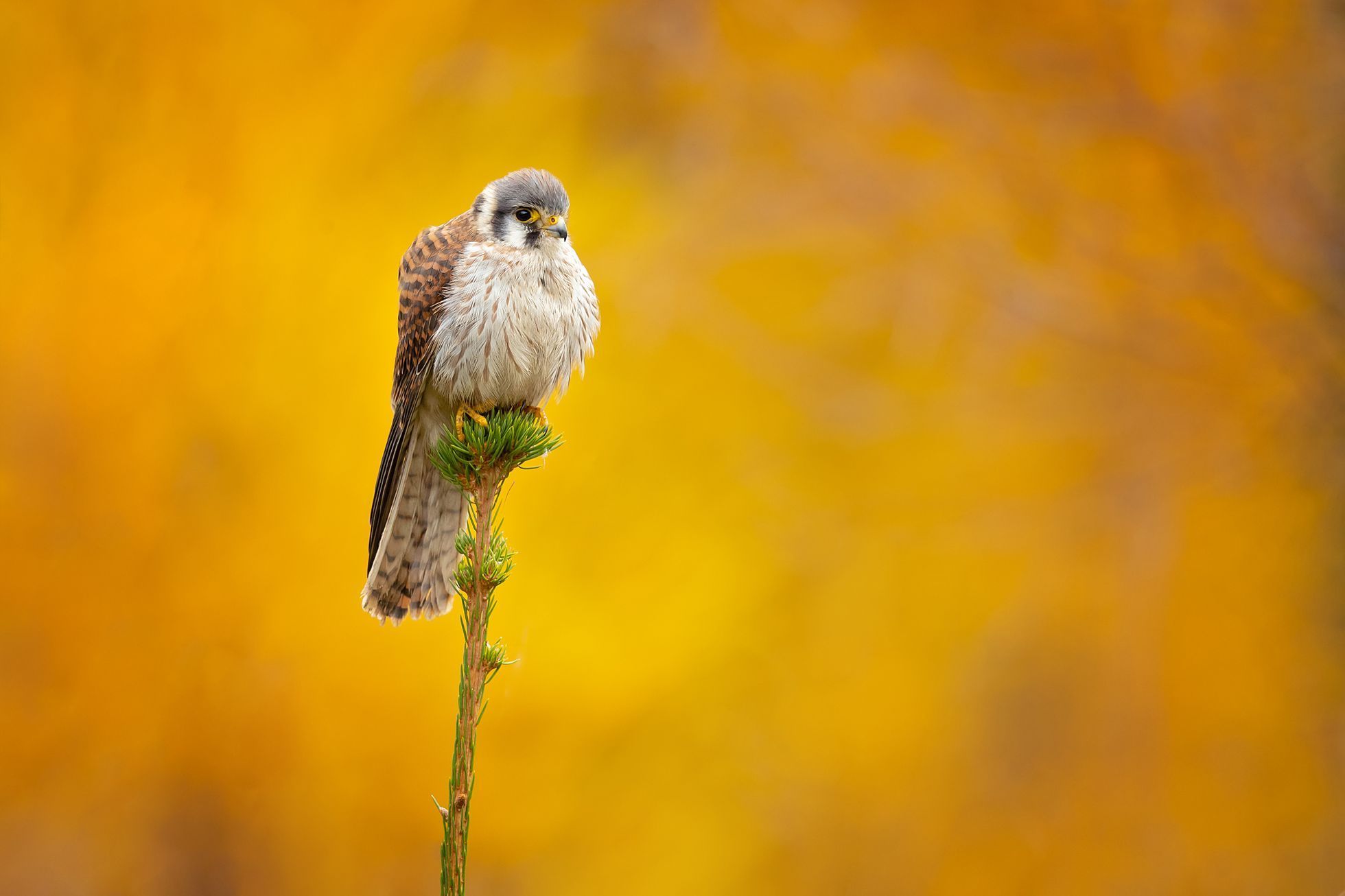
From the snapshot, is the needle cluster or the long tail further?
the long tail

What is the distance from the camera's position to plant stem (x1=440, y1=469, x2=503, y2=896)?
1.48 meters

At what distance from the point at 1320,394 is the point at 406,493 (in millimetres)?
2616

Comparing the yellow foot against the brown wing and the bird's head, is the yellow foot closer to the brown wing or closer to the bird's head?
the brown wing

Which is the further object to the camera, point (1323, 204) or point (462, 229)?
point (1323, 204)

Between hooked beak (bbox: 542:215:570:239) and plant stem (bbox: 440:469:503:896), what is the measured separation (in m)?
0.63

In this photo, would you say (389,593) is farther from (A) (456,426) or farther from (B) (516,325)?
(B) (516,325)

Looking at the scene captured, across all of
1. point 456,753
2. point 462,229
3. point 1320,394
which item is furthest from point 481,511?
point 1320,394

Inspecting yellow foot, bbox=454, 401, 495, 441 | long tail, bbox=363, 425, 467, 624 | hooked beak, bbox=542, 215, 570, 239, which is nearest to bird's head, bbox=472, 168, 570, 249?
hooked beak, bbox=542, 215, 570, 239

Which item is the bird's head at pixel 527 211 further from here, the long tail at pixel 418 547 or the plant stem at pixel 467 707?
the plant stem at pixel 467 707

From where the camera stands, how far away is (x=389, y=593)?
210 cm

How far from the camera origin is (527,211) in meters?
2.03

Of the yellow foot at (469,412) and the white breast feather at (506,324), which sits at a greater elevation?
the white breast feather at (506,324)

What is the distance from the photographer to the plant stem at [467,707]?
4.85ft

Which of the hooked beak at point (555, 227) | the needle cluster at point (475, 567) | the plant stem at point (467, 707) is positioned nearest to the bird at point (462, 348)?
the hooked beak at point (555, 227)
